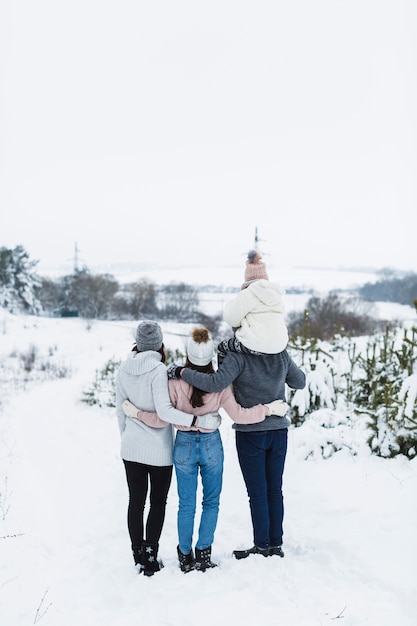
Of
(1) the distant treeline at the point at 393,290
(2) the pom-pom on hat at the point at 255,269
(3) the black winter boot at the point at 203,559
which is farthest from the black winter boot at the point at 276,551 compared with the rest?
(1) the distant treeline at the point at 393,290

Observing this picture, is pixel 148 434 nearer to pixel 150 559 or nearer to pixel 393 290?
pixel 150 559

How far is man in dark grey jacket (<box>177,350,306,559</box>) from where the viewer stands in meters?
2.87

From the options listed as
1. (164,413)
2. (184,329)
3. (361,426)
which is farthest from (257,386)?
(184,329)

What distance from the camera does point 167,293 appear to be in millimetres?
58250

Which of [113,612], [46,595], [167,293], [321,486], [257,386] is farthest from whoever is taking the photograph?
[167,293]

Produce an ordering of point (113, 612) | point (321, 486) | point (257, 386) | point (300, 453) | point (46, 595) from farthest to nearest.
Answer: point (300, 453)
point (321, 486)
point (257, 386)
point (46, 595)
point (113, 612)

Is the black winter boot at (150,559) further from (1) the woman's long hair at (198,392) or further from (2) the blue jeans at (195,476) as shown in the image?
(1) the woman's long hair at (198,392)

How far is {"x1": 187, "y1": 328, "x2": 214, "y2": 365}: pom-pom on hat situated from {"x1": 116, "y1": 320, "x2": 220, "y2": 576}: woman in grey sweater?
8.9 inches

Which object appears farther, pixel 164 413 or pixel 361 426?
pixel 361 426

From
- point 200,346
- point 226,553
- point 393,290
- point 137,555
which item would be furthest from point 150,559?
point 393,290

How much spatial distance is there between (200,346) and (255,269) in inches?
27.3

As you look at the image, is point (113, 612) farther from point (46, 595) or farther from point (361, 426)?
point (361, 426)

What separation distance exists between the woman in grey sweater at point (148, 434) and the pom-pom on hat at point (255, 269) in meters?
0.75

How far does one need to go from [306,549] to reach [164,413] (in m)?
1.59
